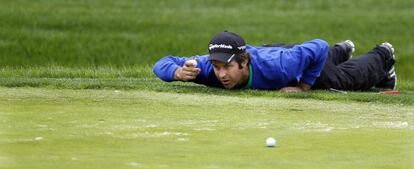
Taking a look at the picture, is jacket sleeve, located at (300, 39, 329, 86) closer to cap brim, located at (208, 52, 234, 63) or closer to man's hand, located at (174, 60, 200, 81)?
cap brim, located at (208, 52, 234, 63)

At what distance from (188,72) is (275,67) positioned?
65 cm

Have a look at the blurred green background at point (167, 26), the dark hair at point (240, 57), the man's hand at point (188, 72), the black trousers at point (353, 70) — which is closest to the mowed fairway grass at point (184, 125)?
the man's hand at point (188, 72)

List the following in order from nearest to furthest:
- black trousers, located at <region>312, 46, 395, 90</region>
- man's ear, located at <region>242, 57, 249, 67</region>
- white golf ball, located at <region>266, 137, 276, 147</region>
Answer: white golf ball, located at <region>266, 137, 276, 147</region> → man's ear, located at <region>242, 57, 249, 67</region> → black trousers, located at <region>312, 46, 395, 90</region>

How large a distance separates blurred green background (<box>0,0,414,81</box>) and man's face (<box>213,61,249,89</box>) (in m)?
8.95

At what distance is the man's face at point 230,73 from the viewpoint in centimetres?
911

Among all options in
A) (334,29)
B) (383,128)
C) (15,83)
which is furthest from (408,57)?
(383,128)

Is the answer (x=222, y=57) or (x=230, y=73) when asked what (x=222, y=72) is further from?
(x=222, y=57)

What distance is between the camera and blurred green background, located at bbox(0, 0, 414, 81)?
20812mm

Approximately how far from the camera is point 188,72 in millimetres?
9156

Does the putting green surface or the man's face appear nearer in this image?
the putting green surface

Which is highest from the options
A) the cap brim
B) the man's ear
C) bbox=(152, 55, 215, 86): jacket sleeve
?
the cap brim

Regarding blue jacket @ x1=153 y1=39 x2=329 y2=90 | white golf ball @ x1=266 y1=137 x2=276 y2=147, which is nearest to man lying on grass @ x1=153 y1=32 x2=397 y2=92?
blue jacket @ x1=153 y1=39 x2=329 y2=90

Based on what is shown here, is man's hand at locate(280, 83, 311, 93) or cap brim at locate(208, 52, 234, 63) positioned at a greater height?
cap brim at locate(208, 52, 234, 63)

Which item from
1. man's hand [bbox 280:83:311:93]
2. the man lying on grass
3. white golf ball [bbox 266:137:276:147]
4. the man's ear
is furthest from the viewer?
man's hand [bbox 280:83:311:93]
